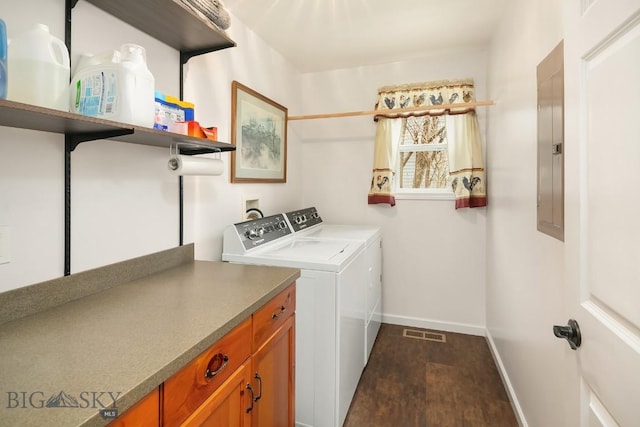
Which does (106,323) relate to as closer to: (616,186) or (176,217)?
(176,217)

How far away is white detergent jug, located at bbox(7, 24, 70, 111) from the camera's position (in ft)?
2.85

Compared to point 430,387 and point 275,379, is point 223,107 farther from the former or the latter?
point 430,387

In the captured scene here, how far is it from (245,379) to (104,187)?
2.94 feet

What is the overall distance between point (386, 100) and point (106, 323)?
2.73 metres

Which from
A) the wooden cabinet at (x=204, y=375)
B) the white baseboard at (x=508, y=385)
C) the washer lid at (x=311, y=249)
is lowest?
the white baseboard at (x=508, y=385)

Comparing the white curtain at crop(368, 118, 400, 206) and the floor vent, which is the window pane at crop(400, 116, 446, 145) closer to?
the white curtain at crop(368, 118, 400, 206)

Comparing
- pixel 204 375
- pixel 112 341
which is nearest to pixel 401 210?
pixel 204 375

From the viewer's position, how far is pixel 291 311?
1480 mm

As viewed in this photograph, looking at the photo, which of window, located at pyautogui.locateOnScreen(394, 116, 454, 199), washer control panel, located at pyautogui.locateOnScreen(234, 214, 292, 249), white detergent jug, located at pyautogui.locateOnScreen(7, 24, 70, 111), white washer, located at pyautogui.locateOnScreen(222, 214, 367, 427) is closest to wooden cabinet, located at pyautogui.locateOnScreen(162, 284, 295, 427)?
white washer, located at pyautogui.locateOnScreen(222, 214, 367, 427)

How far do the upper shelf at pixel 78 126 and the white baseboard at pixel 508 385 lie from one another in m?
2.13

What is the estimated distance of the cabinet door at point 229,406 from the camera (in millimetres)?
876

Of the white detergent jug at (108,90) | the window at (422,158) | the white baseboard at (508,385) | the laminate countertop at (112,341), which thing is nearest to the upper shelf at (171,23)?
the white detergent jug at (108,90)

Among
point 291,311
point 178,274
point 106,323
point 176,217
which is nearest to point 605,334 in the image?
point 291,311

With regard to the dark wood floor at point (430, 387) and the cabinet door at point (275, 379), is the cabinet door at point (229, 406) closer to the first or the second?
the cabinet door at point (275, 379)
